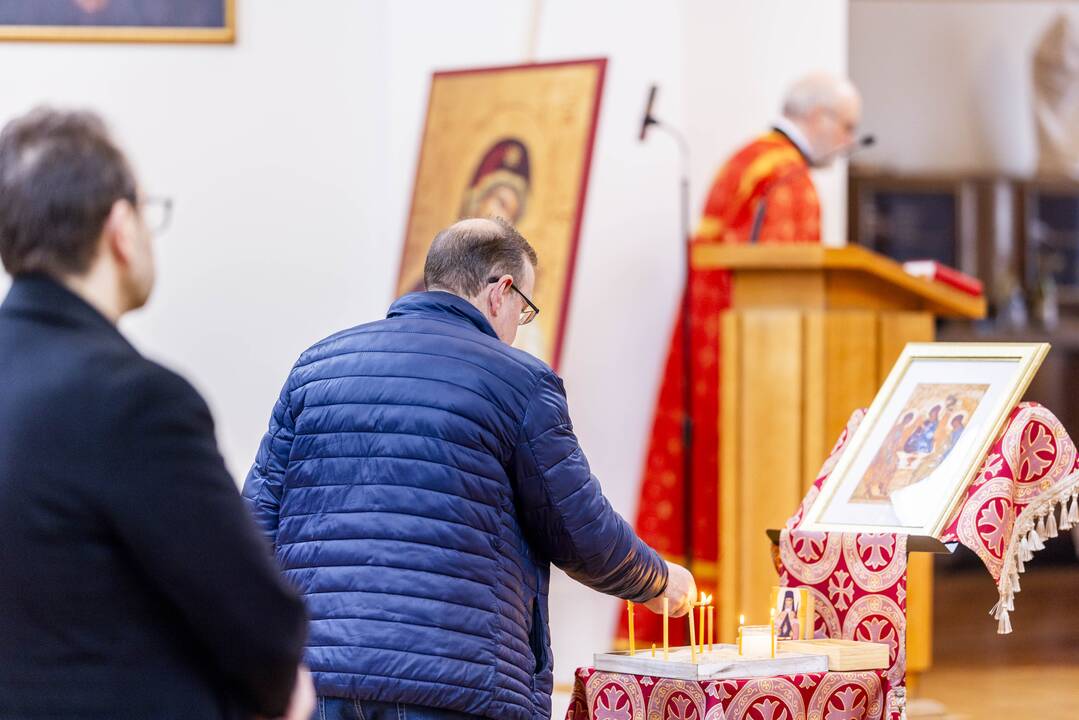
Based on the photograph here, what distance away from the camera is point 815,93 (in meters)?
5.94

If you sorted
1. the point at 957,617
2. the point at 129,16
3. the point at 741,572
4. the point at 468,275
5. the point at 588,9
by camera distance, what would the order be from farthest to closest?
the point at 957,617 < the point at 129,16 < the point at 588,9 < the point at 741,572 < the point at 468,275

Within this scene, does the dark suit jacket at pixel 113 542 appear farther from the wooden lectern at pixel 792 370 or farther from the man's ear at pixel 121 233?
the wooden lectern at pixel 792 370

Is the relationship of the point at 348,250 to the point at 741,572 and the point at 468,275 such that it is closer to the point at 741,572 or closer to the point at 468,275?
the point at 741,572

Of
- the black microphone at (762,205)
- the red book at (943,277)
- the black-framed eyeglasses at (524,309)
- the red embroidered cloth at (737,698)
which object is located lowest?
the red embroidered cloth at (737,698)

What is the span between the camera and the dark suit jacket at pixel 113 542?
1728 mm

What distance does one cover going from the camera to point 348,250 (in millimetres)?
6680

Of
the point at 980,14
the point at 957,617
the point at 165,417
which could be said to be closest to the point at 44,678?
the point at 165,417

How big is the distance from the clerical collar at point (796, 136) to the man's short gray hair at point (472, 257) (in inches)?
128

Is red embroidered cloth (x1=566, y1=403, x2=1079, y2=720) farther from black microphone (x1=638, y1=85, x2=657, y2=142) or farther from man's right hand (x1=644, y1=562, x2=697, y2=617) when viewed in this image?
black microphone (x1=638, y1=85, x2=657, y2=142)

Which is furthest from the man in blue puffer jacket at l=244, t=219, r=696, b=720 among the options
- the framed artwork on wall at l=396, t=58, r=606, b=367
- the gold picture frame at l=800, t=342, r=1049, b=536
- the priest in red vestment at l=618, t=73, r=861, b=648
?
the priest in red vestment at l=618, t=73, r=861, b=648

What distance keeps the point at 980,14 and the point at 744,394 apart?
5.60 m

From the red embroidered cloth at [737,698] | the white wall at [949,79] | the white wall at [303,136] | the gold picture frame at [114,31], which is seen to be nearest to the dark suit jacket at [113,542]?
the red embroidered cloth at [737,698]

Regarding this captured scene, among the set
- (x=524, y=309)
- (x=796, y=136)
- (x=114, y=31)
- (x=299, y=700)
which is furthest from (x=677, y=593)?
(x=114, y=31)

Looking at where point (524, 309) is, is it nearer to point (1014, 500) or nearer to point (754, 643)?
point (754, 643)
